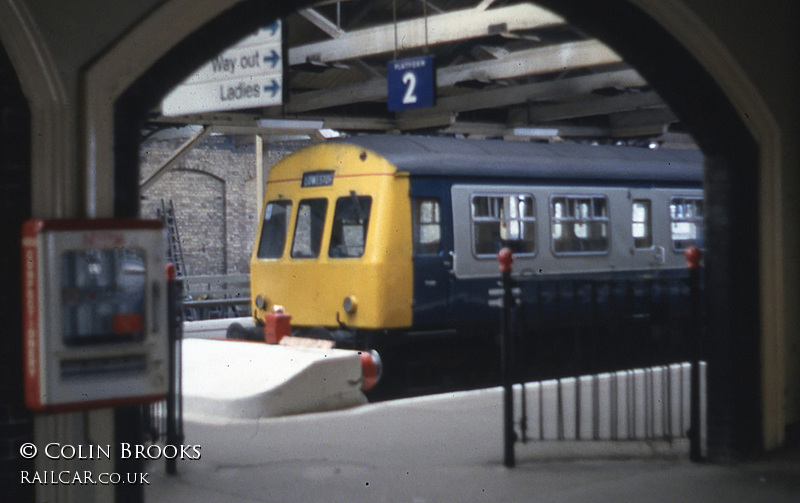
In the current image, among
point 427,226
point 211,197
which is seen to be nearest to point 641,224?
point 427,226

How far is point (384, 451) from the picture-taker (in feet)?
23.9

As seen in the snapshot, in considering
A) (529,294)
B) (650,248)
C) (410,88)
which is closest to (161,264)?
(410,88)

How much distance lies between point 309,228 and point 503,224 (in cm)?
241

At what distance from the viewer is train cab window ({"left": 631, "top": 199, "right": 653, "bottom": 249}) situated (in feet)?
46.1

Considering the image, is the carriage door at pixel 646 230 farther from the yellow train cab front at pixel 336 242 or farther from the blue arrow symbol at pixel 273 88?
the blue arrow symbol at pixel 273 88

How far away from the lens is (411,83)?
429 inches

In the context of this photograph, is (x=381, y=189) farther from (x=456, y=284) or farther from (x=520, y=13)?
(x=520, y=13)

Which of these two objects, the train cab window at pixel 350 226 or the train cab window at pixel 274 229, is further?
the train cab window at pixel 274 229

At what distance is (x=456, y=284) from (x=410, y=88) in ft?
8.12

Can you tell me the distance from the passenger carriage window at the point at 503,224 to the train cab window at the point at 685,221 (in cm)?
281

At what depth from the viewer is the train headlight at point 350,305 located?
38.8 feet

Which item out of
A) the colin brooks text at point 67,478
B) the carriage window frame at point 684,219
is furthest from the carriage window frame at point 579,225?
the colin brooks text at point 67,478

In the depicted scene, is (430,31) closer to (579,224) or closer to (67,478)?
(579,224)

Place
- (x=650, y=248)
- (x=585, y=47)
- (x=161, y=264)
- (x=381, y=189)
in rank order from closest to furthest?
1. (x=161, y=264)
2. (x=381, y=189)
3. (x=585, y=47)
4. (x=650, y=248)
